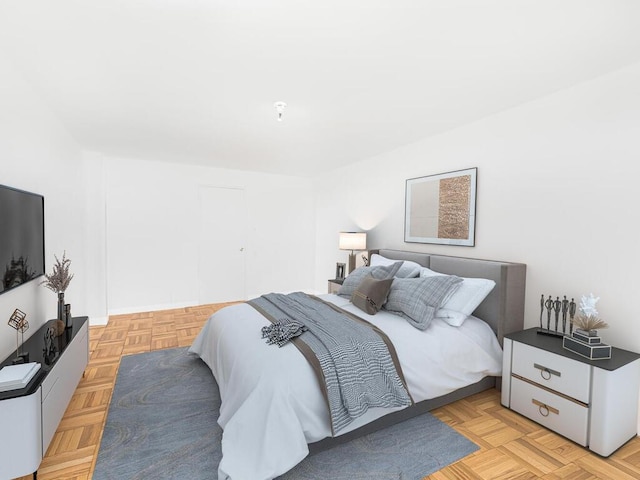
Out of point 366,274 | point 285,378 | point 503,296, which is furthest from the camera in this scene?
point 366,274

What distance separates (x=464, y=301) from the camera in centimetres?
266

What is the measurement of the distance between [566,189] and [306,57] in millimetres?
2199

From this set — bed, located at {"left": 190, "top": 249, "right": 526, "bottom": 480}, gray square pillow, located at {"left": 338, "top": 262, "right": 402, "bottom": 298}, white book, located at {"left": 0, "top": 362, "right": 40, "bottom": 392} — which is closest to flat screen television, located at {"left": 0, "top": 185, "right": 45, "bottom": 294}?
white book, located at {"left": 0, "top": 362, "right": 40, "bottom": 392}

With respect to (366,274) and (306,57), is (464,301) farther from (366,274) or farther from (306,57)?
(306,57)

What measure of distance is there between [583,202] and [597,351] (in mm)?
1076

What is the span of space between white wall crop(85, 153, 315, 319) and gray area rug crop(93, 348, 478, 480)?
8.68 ft

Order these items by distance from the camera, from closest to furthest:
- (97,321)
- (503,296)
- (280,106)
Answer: (503,296) < (280,106) < (97,321)

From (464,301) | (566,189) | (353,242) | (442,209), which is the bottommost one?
(464,301)

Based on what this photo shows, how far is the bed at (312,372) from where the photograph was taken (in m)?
1.66

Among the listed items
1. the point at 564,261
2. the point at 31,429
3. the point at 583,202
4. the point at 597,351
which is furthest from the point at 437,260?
the point at 31,429

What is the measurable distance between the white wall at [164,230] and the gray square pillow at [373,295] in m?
3.39

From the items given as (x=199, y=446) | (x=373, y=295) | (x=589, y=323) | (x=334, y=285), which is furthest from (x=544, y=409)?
(x=334, y=285)

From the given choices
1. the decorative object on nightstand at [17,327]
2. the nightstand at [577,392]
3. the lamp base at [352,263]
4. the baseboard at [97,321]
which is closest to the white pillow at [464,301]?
the nightstand at [577,392]

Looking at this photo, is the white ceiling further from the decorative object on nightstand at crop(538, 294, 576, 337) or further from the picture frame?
the picture frame
